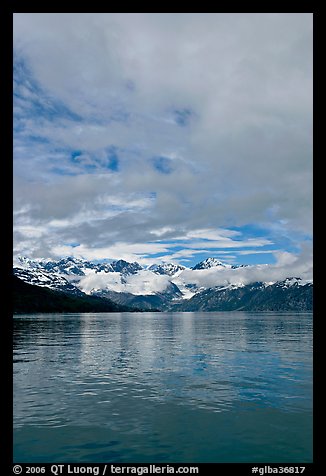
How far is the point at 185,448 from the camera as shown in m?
27.3

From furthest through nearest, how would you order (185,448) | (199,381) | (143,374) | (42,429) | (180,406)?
1. (143,374)
2. (199,381)
3. (180,406)
4. (42,429)
5. (185,448)

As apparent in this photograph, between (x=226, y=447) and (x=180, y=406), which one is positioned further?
(x=180, y=406)

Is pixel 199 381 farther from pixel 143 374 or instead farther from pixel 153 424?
pixel 153 424

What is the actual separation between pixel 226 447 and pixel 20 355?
5876 cm
